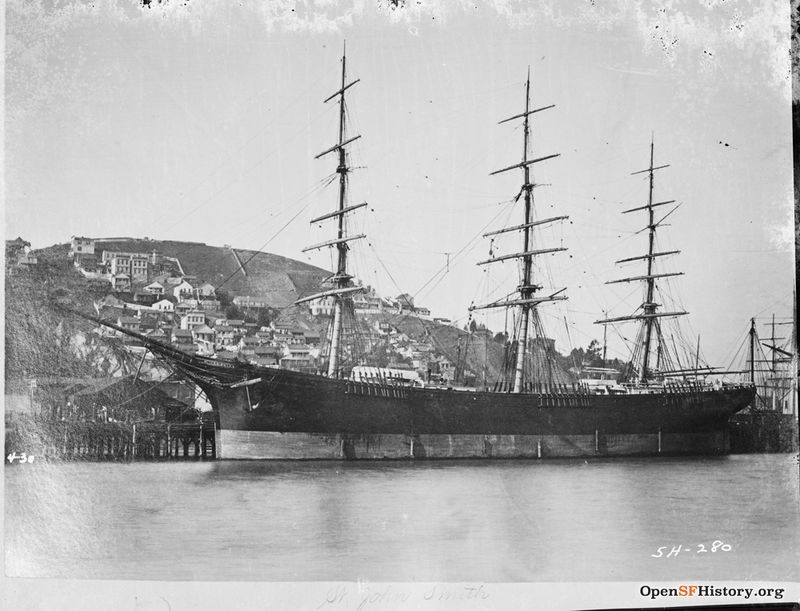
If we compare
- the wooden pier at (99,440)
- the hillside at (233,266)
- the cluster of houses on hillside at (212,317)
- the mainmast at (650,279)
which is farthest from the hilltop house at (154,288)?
the mainmast at (650,279)

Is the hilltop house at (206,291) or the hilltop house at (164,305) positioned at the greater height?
the hilltop house at (206,291)

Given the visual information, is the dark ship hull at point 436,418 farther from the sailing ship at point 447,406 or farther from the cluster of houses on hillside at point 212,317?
the cluster of houses on hillside at point 212,317

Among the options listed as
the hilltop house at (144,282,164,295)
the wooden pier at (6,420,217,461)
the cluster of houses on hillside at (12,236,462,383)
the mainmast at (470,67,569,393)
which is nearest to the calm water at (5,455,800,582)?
the wooden pier at (6,420,217,461)

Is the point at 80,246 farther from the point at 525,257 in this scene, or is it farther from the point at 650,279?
the point at 650,279

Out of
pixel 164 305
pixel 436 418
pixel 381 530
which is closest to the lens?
pixel 381 530

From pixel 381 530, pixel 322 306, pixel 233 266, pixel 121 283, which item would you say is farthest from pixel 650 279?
pixel 121 283

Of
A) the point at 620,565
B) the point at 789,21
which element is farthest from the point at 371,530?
the point at 789,21
